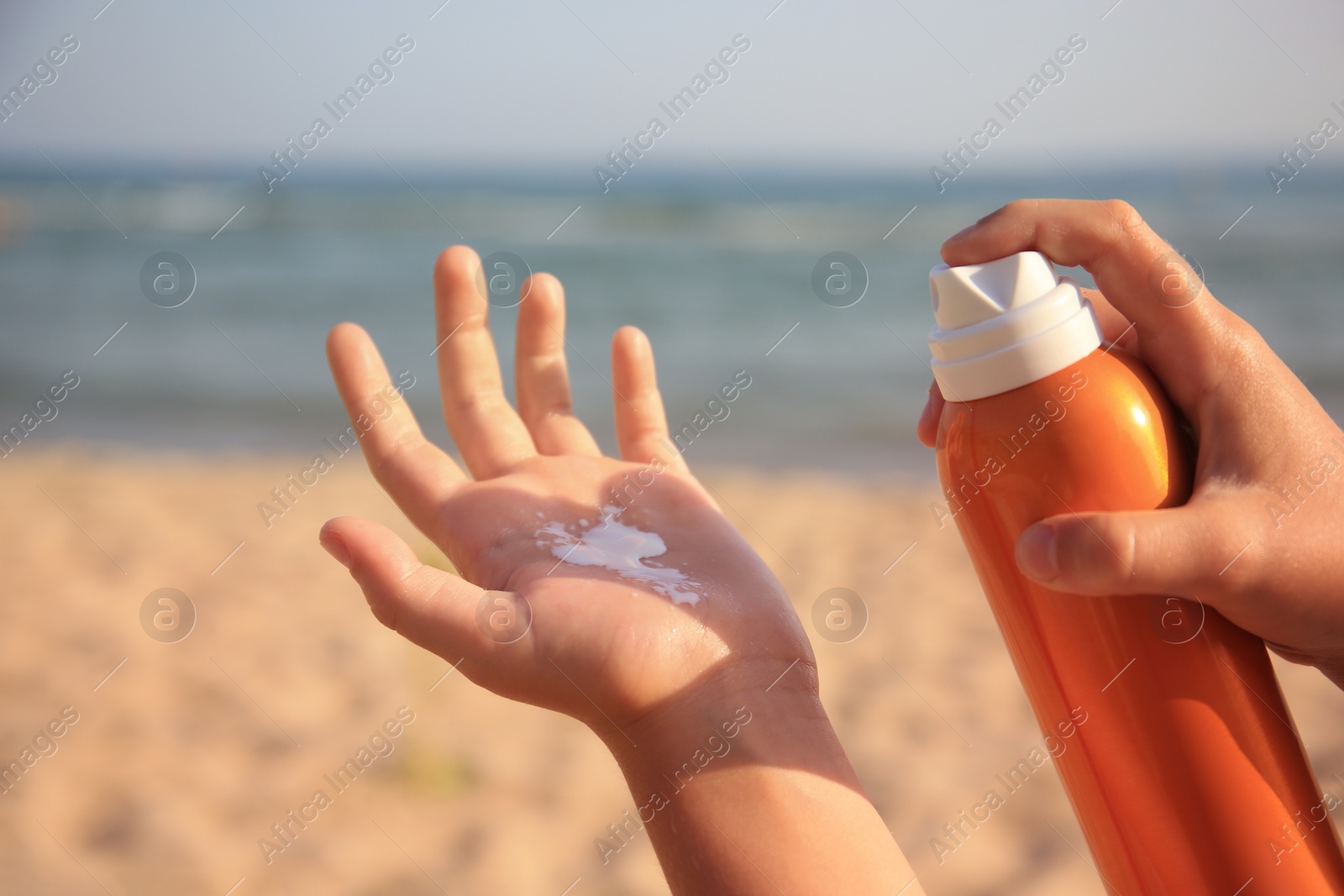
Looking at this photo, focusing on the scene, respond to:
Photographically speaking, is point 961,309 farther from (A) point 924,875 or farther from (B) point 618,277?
(B) point 618,277

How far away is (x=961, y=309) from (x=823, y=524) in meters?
3.84

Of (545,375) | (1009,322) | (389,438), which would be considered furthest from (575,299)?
(1009,322)

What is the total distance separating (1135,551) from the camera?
2.96 feet

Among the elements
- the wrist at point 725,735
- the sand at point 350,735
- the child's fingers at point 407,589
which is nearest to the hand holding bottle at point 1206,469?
the wrist at point 725,735

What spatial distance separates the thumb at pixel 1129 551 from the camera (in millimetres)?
902

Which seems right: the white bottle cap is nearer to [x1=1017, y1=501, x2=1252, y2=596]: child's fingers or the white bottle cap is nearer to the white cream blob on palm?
[x1=1017, y1=501, x2=1252, y2=596]: child's fingers

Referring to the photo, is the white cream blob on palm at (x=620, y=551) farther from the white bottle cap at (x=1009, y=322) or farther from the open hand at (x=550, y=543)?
the white bottle cap at (x=1009, y=322)

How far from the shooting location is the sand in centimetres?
250

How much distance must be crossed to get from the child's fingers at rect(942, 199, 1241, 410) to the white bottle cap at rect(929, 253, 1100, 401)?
0.20 ft

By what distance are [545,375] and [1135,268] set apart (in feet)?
3.66

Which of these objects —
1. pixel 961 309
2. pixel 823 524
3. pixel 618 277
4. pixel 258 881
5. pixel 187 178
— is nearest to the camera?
pixel 961 309

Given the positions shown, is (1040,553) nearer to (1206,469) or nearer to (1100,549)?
(1100,549)

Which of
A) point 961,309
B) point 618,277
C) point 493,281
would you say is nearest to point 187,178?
point 618,277

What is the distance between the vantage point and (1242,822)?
980 mm
